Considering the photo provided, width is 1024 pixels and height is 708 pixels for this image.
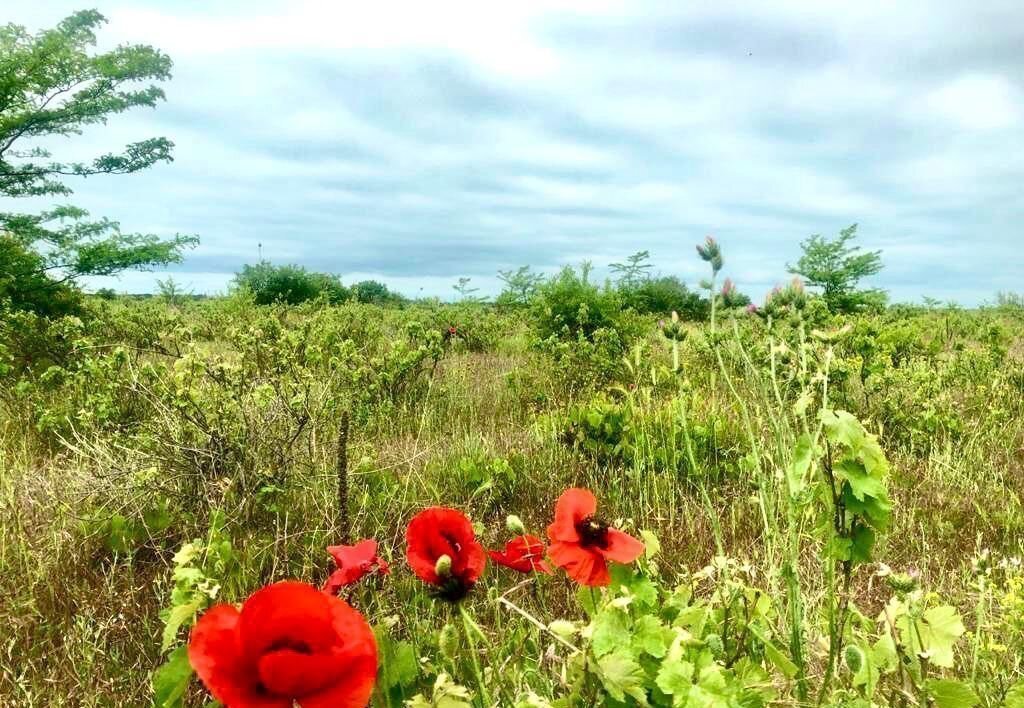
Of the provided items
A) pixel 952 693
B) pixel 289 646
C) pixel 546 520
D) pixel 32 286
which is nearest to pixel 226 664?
pixel 289 646

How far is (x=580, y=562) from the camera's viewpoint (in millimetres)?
1176

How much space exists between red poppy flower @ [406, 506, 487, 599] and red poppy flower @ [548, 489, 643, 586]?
0.13 meters

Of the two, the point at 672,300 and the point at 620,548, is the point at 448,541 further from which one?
the point at 672,300

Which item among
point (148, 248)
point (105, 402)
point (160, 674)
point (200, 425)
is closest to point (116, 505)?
point (200, 425)

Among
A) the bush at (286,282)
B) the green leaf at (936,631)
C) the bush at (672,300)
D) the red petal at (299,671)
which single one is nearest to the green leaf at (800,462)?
the green leaf at (936,631)

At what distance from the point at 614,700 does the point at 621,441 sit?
2.58m

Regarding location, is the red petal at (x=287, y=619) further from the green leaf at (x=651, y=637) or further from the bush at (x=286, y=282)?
the bush at (x=286, y=282)

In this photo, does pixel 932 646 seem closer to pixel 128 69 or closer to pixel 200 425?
pixel 200 425

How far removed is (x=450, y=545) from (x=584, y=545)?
22cm

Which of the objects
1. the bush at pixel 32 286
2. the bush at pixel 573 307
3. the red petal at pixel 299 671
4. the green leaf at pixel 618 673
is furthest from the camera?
the bush at pixel 32 286

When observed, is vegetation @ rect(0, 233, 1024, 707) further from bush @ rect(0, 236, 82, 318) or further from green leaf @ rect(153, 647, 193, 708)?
bush @ rect(0, 236, 82, 318)

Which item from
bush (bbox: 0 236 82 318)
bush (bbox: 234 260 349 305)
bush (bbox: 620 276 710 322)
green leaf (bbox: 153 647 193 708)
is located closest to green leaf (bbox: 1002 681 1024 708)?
green leaf (bbox: 153 647 193 708)

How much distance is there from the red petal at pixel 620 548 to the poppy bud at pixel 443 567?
0.25 meters

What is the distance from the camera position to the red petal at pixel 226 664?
0.81 meters
